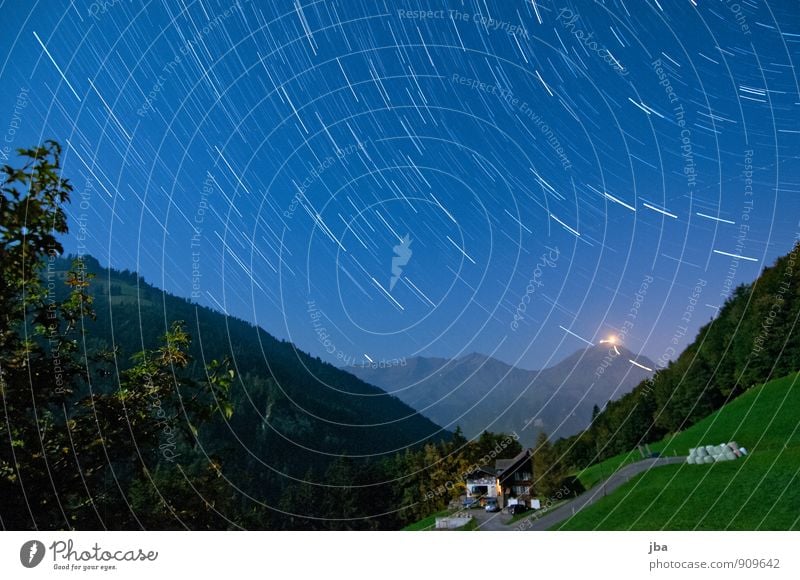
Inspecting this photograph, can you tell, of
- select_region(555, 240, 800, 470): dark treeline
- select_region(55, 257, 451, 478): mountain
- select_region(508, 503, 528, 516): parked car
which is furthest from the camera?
select_region(555, 240, 800, 470): dark treeline

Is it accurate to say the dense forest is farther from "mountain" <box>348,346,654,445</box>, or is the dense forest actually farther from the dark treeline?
the dark treeline

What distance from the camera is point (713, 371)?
463 cm

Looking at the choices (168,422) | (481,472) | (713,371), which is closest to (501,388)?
(481,472)

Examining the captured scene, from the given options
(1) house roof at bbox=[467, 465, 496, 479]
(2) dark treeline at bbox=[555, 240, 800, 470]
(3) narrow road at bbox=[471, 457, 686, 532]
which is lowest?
(3) narrow road at bbox=[471, 457, 686, 532]

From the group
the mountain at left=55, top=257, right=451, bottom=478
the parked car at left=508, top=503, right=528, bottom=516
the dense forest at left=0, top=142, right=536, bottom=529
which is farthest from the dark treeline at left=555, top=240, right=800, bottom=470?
the mountain at left=55, top=257, right=451, bottom=478

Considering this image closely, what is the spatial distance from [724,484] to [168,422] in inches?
158

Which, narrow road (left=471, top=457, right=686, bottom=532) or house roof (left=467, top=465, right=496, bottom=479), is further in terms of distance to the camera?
house roof (left=467, top=465, right=496, bottom=479)

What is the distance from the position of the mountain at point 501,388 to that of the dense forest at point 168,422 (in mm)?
119

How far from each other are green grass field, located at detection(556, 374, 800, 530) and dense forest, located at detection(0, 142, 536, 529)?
86 centimetres

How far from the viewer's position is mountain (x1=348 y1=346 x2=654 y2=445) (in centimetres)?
459

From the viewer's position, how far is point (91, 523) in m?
3.73

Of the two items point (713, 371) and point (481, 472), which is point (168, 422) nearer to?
point (481, 472)

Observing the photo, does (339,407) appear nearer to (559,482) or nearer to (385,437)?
(385,437)
